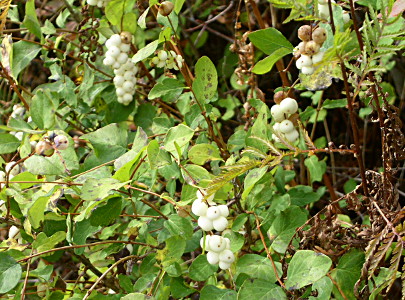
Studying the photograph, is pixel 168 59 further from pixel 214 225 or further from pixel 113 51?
pixel 214 225

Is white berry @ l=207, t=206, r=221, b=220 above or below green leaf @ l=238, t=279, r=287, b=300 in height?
above

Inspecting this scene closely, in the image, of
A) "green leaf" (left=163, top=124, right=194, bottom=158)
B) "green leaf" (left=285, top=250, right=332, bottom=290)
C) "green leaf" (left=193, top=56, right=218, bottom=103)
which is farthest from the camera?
"green leaf" (left=193, top=56, right=218, bottom=103)

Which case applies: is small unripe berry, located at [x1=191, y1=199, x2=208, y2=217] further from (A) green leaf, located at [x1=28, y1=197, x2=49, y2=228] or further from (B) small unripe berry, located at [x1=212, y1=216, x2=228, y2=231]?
(A) green leaf, located at [x1=28, y1=197, x2=49, y2=228]

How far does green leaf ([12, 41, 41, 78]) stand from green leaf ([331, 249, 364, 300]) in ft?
2.52

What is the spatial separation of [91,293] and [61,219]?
15cm

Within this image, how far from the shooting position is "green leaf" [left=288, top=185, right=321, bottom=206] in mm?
1190

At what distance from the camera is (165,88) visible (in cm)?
111

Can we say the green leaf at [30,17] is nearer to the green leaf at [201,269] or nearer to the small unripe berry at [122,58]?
the small unripe berry at [122,58]

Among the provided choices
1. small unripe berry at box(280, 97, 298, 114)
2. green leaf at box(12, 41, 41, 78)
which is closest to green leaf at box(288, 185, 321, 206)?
small unripe berry at box(280, 97, 298, 114)

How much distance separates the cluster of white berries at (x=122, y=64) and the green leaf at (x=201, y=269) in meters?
0.44

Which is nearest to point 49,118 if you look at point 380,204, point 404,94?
point 380,204

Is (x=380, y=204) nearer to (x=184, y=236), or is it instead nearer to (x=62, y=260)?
(x=184, y=236)

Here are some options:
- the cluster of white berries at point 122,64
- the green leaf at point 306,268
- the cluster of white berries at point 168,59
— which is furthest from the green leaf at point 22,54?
the green leaf at point 306,268

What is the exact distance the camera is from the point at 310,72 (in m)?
0.88
